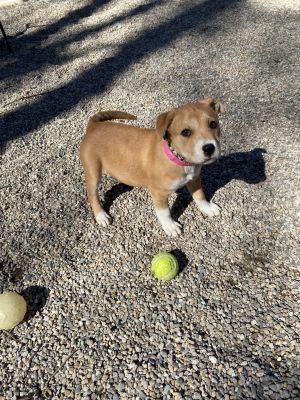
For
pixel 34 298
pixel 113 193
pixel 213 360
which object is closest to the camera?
pixel 213 360

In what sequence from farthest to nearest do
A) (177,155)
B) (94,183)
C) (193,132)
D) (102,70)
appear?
(102,70), (94,183), (177,155), (193,132)

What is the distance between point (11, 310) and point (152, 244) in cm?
144

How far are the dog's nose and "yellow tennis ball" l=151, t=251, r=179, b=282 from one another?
1045 mm

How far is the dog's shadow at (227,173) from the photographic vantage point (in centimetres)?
395

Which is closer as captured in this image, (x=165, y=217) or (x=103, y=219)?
(x=165, y=217)

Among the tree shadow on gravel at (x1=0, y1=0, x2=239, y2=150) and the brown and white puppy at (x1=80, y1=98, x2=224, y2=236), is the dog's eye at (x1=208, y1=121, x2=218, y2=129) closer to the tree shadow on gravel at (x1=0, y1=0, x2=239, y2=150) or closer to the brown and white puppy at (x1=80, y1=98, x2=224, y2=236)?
the brown and white puppy at (x1=80, y1=98, x2=224, y2=236)

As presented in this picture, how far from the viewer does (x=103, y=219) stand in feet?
12.3

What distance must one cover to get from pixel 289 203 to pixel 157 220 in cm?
144

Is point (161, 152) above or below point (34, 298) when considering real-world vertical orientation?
above

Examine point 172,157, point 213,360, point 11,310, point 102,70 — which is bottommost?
point 213,360

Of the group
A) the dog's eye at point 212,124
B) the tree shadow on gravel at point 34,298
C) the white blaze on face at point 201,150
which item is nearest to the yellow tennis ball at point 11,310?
the tree shadow on gravel at point 34,298

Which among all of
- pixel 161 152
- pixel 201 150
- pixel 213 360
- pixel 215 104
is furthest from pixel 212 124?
pixel 213 360

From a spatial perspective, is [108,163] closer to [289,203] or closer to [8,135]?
[289,203]

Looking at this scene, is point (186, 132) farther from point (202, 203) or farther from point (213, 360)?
point (213, 360)
